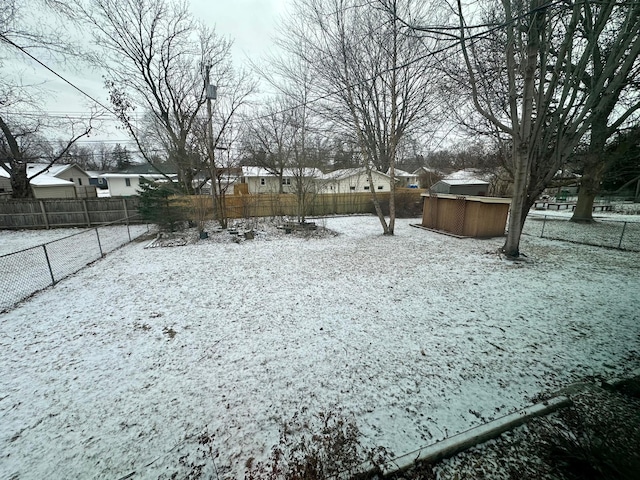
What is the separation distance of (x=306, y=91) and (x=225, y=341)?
1134 centimetres

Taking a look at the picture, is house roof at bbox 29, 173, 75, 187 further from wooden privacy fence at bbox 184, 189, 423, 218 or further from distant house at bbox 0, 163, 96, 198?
wooden privacy fence at bbox 184, 189, 423, 218

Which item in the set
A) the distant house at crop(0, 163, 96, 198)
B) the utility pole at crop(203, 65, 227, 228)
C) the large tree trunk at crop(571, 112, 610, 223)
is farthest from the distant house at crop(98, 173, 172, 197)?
the large tree trunk at crop(571, 112, 610, 223)

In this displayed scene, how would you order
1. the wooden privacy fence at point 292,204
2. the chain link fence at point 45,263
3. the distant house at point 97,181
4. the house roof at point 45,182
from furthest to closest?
1. the distant house at point 97,181
2. the house roof at point 45,182
3. the wooden privacy fence at point 292,204
4. the chain link fence at point 45,263

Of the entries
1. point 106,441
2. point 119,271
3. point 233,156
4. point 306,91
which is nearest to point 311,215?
point 233,156

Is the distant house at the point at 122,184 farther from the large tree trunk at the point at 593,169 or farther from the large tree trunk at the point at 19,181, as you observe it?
the large tree trunk at the point at 593,169

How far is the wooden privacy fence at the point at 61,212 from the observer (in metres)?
12.5

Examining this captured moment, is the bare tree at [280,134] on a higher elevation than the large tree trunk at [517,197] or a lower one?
higher

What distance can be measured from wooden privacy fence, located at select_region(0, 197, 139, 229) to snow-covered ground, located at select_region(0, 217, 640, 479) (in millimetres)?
9582

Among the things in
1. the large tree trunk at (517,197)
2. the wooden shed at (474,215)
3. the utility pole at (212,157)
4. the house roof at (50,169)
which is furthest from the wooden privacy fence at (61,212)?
the house roof at (50,169)

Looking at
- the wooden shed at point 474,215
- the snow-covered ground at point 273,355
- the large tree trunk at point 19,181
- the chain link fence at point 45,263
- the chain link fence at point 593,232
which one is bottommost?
the chain link fence at point 593,232

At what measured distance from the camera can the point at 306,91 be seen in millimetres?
11203

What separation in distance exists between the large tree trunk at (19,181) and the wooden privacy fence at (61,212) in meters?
2.28

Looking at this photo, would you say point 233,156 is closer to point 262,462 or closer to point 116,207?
point 116,207

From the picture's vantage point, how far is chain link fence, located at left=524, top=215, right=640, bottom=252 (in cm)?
913
